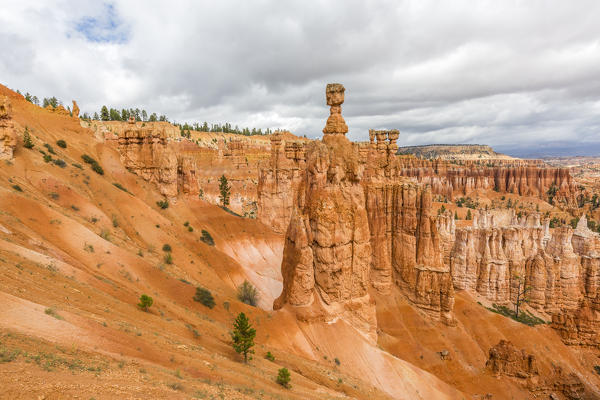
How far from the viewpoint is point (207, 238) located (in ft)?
141

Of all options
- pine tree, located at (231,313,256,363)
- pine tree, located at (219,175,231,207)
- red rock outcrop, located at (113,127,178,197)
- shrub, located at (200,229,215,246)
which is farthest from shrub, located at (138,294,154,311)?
pine tree, located at (219,175,231,207)

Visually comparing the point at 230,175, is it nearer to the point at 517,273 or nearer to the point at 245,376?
the point at 517,273

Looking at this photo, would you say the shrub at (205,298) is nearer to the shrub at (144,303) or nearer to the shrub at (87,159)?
the shrub at (144,303)

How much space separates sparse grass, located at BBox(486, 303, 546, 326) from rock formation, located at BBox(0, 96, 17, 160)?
56.0m

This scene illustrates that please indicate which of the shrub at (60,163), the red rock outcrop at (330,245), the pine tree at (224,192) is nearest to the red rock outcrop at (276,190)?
the pine tree at (224,192)

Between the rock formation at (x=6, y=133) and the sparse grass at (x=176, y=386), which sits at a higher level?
the rock formation at (x=6, y=133)

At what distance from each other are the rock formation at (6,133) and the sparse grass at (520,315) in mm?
55990

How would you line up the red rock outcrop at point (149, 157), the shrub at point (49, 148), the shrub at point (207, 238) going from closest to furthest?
the shrub at point (49, 148), the shrub at point (207, 238), the red rock outcrop at point (149, 157)

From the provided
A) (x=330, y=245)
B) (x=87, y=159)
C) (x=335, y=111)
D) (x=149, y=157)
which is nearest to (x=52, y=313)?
(x=330, y=245)

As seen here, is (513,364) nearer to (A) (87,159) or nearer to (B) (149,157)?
(B) (149,157)

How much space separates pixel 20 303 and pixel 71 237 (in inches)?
506

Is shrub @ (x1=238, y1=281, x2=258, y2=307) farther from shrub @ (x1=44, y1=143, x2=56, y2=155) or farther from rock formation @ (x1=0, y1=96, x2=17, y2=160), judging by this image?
shrub @ (x1=44, y1=143, x2=56, y2=155)

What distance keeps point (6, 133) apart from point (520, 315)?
201ft

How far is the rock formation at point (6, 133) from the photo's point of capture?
27.8 meters
